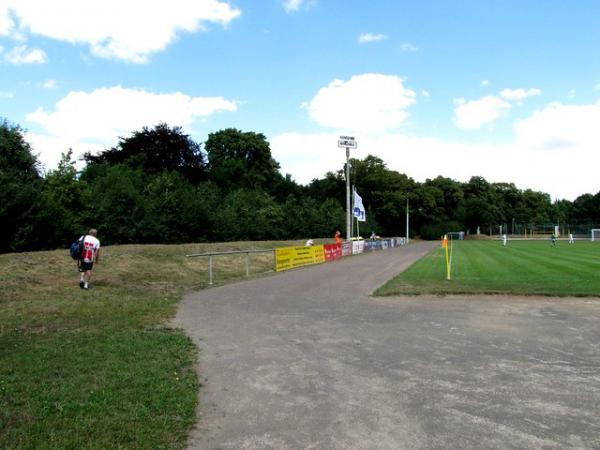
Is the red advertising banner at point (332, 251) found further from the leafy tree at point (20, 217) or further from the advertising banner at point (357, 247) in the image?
the leafy tree at point (20, 217)

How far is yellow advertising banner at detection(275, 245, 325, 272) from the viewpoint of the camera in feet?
75.5

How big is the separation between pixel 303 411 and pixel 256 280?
13.2 meters

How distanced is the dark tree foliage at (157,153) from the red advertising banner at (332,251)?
31.0 metres

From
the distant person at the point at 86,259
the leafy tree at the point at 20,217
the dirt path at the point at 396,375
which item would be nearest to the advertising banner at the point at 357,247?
the leafy tree at the point at 20,217

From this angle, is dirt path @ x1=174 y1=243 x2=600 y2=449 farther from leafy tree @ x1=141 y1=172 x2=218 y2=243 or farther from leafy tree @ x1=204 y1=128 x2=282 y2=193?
leafy tree @ x1=204 y1=128 x2=282 y2=193

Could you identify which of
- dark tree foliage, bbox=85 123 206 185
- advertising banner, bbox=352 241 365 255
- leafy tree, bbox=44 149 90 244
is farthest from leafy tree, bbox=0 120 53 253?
dark tree foliage, bbox=85 123 206 185

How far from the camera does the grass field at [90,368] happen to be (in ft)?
14.3

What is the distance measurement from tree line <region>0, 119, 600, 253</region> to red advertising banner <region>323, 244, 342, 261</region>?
506 inches

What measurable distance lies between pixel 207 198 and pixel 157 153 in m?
16.7

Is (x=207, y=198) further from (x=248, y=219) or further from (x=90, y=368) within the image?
(x=90, y=368)

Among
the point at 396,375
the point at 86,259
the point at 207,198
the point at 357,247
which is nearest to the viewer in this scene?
the point at 396,375

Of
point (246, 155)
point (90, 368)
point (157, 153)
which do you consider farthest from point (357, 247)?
point (246, 155)

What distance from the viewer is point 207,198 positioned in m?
47.5

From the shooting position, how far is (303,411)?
5031 mm
